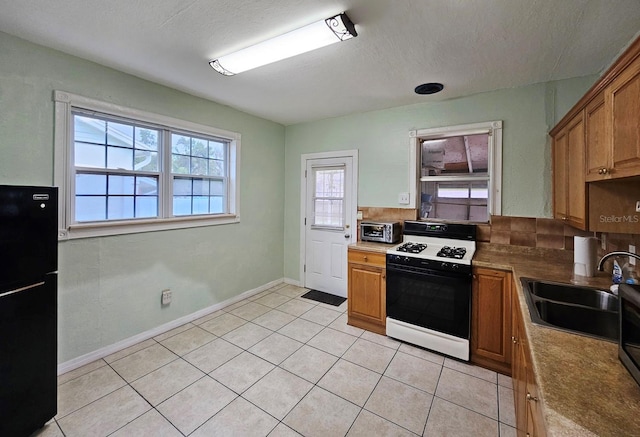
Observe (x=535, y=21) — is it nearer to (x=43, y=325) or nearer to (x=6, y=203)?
(x=6, y=203)

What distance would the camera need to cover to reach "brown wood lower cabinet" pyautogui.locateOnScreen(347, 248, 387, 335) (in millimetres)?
2840

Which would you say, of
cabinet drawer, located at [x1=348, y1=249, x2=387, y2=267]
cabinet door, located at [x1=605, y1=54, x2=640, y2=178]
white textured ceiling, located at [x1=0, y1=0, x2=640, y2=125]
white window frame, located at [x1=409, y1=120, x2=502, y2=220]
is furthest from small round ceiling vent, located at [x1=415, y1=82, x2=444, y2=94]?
cabinet drawer, located at [x1=348, y1=249, x2=387, y2=267]

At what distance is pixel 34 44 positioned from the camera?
2.00 metres

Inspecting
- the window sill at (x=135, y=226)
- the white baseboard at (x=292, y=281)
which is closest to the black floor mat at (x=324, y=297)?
the white baseboard at (x=292, y=281)

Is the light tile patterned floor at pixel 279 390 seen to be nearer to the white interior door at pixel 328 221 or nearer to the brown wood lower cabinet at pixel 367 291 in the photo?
the brown wood lower cabinet at pixel 367 291

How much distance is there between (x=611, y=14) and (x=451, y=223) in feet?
6.20

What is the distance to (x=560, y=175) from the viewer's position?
2275 millimetres

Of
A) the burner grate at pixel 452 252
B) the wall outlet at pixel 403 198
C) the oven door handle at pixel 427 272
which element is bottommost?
the oven door handle at pixel 427 272

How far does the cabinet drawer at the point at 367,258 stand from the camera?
283 centimetres

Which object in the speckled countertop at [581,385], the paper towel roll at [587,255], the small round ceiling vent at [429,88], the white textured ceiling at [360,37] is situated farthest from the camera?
the small round ceiling vent at [429,88]

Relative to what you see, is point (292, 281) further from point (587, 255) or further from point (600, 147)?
point (600, 147)

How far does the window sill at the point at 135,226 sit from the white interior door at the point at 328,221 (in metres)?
1.28

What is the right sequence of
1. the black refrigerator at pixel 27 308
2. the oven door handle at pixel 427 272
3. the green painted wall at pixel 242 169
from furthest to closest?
the oven door handle at pixel 427 272
the green painted wall at pixel 242 169
the black refrigerator at pixel 27 308

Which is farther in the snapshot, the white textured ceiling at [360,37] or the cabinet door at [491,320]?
the cabinet door at [491,320]
